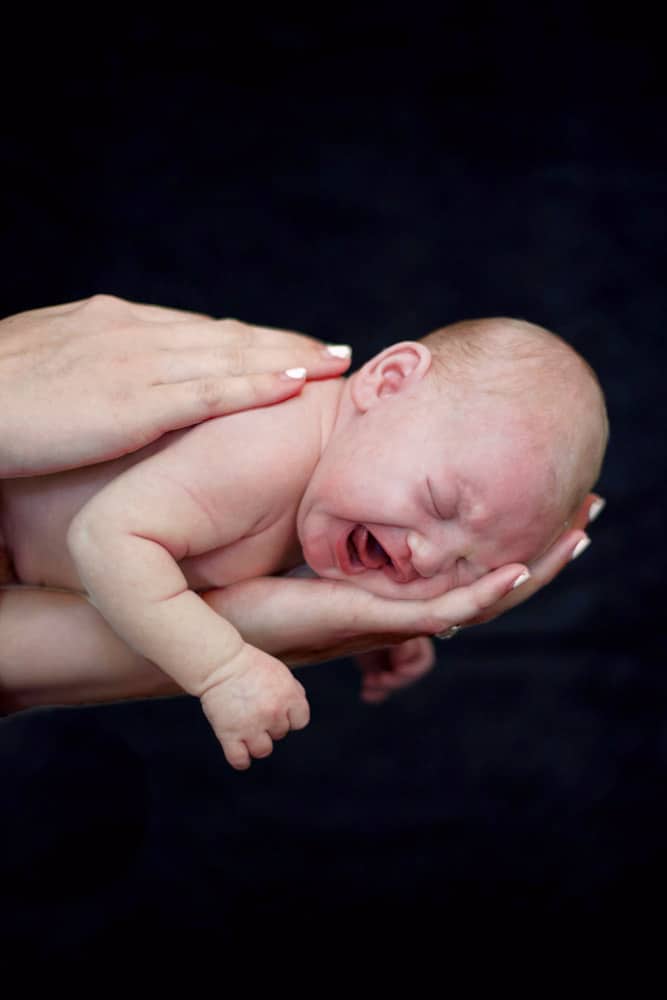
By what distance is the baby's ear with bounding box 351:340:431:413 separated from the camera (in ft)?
4.32

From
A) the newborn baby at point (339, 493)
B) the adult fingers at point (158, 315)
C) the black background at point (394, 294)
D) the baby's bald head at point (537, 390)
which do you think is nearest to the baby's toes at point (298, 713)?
the newborn baby at point (339, 493)

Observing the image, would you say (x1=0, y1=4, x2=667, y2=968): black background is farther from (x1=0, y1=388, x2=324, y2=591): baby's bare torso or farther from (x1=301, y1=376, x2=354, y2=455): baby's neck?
(x1=301, y1=376, x2=354, y2=455): baby's neck

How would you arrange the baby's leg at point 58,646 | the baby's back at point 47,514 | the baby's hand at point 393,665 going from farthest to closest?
the baby's hand at point 393,665
the baby's leg at point 58,646
the baby's back at point 47,514

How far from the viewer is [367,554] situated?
1.37 metres

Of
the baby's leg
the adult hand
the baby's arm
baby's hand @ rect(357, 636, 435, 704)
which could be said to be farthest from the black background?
the baby's arm

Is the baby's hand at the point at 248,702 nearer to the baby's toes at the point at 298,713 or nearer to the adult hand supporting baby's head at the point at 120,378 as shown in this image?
the baby's toes at the point at 298,713

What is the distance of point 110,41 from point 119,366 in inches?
46.2

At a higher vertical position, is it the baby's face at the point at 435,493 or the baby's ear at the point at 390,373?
the baby's ear at the point at 390,373

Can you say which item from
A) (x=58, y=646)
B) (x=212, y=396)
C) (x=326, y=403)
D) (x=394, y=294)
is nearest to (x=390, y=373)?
(x=326, y=403)

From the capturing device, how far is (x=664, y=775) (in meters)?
2.44

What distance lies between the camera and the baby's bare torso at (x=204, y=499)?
1295 millimetres

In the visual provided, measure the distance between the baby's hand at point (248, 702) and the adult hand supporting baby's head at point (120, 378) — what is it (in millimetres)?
261

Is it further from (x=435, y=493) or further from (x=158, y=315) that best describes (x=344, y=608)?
(x=158, y=315)

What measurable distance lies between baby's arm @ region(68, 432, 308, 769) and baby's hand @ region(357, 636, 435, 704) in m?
0.61
